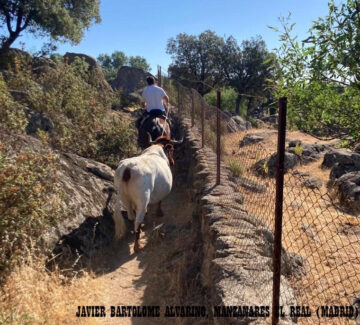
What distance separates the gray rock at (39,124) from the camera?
30.1 feet

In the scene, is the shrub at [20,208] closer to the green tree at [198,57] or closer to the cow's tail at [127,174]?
the cow's tail at [127,174]

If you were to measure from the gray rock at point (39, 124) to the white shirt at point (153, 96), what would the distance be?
2.87 metres

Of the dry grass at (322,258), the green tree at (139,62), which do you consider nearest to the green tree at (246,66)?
the dry grass at (322,258)

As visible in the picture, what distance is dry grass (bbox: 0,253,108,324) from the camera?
11.3 ft

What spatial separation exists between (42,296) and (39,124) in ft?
20.7

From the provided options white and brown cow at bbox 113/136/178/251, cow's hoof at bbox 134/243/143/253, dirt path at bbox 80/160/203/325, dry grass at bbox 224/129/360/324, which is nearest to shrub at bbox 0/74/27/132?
white and brown cow at bbox 113/136/178/251

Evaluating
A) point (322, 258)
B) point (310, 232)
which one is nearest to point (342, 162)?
point (310, 232)

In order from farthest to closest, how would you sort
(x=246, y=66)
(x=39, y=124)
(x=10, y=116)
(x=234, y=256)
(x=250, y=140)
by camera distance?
(x=246, y=66) < (x=250, y=140) < (x=39, y=124) < (x=10, y=116) < (x=234, y=256)

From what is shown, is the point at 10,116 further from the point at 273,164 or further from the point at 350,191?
the point at 350,191

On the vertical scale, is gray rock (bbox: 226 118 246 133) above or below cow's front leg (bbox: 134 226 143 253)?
above

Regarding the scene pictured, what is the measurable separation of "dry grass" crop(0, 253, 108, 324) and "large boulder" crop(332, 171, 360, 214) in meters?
6.17

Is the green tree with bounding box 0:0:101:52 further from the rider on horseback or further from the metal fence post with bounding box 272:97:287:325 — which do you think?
the metal fence post with bounding box 272:97:287:325

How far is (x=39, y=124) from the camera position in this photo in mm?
9273

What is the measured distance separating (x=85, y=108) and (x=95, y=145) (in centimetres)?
317
